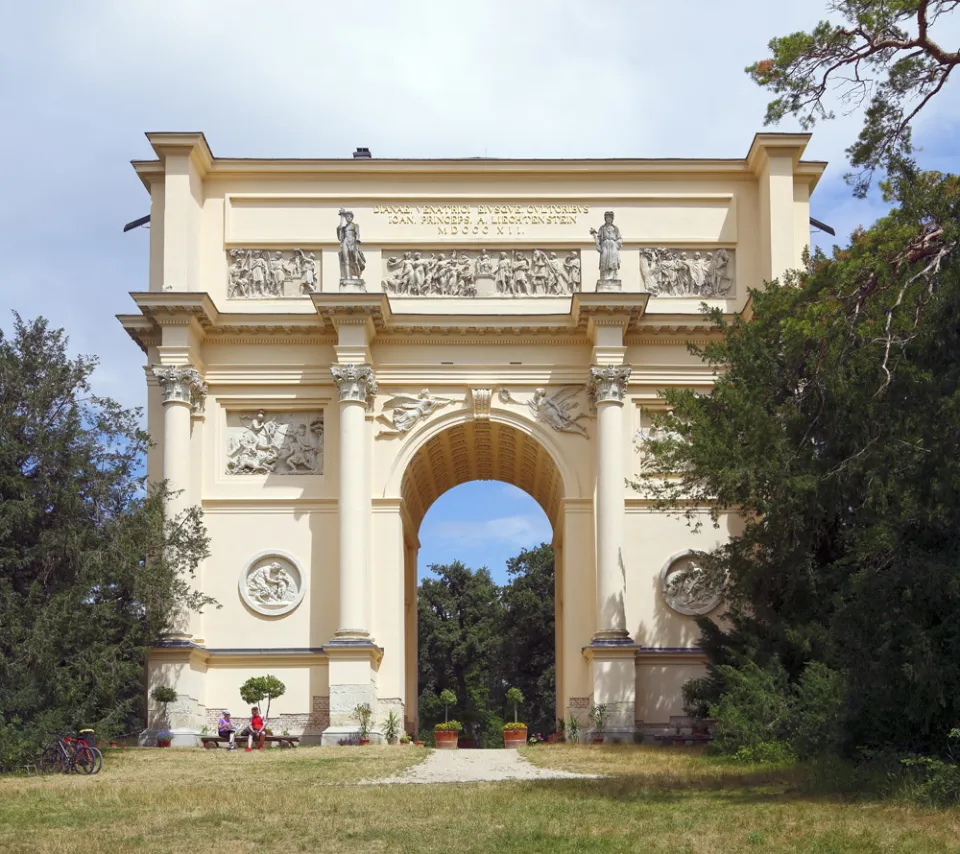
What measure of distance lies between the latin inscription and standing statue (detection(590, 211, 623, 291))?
2.09 metres

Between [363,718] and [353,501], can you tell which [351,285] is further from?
[363,718]

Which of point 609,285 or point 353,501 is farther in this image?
point 609,285

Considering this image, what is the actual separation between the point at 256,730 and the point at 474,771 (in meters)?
9.97

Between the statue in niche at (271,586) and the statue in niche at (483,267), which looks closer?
the statue in niche at (271,586)

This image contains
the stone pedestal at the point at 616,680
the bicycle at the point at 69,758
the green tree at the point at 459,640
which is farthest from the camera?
the green tree at the point at 459,640

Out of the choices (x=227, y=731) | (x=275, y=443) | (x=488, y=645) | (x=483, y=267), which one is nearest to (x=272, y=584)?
(x=275, y=443)

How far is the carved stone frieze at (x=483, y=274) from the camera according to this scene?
42031 mm

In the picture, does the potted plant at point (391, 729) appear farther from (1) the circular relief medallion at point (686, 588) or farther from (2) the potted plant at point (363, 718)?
(1) the circular relief medallion at point (686, 588)

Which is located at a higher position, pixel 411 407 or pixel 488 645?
pixel 411 407

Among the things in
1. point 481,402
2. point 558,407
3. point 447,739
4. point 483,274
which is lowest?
point 447,739

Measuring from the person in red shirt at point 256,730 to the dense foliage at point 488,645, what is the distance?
4625 centimetres

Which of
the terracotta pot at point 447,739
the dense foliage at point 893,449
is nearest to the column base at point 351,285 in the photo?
the terracotta pot at point 447,739

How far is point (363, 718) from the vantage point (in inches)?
1499

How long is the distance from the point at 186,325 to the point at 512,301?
8.61 metres
